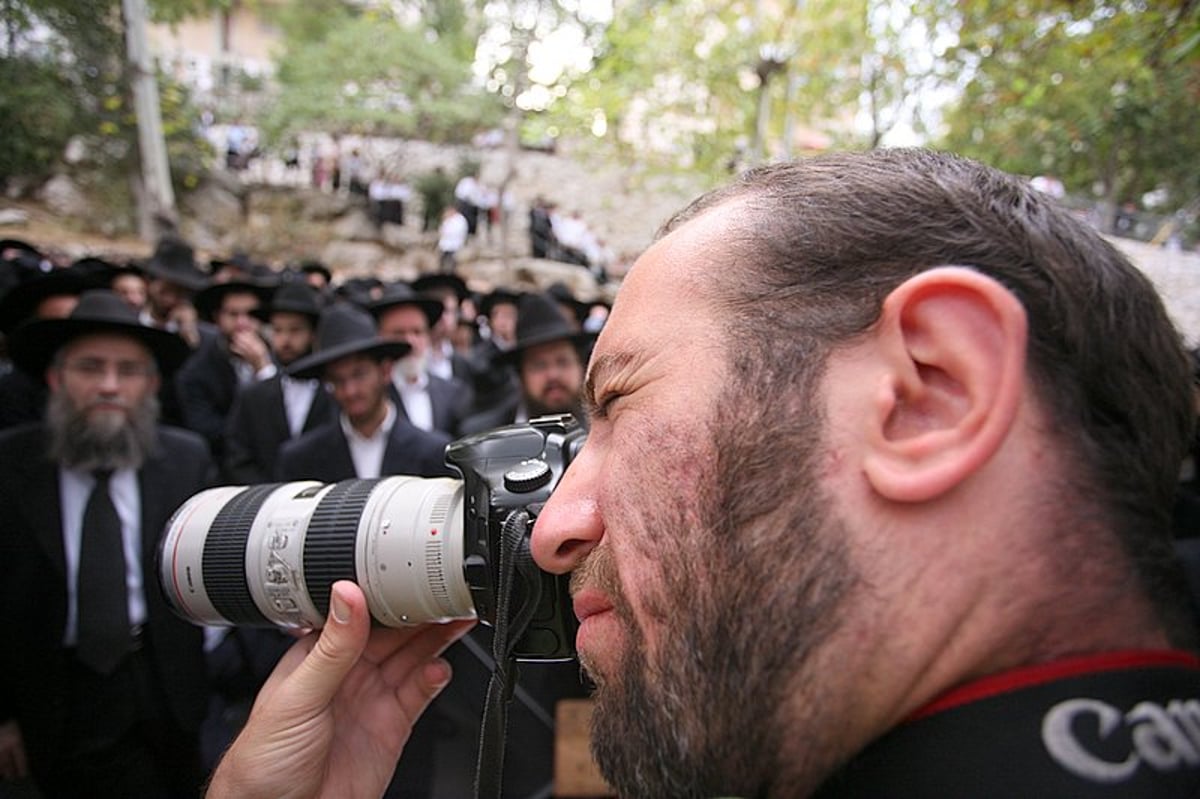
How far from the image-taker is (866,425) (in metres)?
0.86

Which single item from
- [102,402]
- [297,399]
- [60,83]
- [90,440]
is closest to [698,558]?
[90,440]

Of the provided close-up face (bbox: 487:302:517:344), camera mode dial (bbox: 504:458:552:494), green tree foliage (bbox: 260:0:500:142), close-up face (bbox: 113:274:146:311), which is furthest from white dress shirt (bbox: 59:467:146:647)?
green tree foliage (bbox: 260:0:500:142)

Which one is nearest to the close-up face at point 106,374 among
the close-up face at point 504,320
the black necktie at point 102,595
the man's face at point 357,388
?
the black necktie at point 102,595

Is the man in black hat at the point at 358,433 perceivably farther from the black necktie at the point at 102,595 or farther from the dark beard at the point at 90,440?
the black necktie at the point at 102,595

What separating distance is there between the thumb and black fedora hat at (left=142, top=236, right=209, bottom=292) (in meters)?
6.19

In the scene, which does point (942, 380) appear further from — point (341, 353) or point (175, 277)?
point (175, 277)

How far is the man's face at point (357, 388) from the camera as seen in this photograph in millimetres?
4148

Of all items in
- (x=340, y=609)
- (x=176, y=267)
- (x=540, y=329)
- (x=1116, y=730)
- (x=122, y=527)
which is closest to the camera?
(x=1116, y=730)

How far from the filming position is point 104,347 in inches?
137

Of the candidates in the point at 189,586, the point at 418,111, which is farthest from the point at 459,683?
the point at 418,111

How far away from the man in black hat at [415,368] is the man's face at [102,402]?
2.13 metres

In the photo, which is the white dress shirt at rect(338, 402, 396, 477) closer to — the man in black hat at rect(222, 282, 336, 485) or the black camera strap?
the man in black hat at rect(222, 282, 336, 485)

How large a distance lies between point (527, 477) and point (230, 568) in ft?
2.15

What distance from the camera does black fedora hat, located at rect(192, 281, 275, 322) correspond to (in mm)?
6602
